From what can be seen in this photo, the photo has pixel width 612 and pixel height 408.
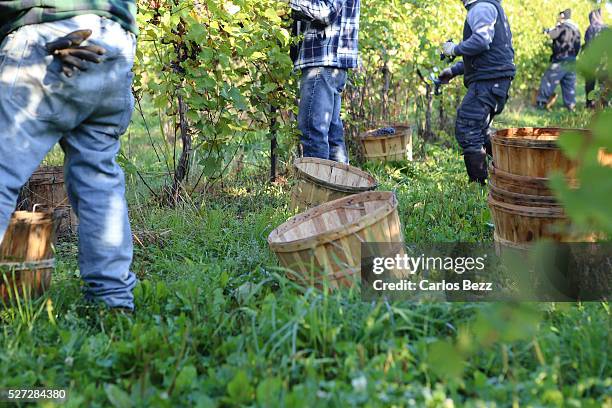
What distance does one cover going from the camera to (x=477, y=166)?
18.9ft

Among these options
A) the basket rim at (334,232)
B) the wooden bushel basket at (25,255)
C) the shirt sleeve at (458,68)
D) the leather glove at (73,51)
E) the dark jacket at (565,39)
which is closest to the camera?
the leather glove at (73,51)

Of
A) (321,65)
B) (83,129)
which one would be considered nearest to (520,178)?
(83,129)

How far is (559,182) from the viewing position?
53.7 inches

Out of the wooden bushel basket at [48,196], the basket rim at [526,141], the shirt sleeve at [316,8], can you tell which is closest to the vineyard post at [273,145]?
the shirt sleeve at [316,8]

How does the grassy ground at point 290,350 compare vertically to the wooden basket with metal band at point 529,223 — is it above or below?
below

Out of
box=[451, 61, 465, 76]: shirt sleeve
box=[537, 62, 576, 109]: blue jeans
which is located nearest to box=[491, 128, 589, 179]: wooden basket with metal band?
box=[451, 61, 465, 76]: shirt sleeve

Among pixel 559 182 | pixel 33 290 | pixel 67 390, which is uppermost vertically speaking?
pixel 559 182

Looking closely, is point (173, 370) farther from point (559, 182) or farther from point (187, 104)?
point (187, 104)

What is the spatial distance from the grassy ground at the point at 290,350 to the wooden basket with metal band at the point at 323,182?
92 centimetres

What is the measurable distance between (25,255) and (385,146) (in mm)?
4369

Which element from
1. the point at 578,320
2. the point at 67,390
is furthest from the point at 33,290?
the point at 578,320

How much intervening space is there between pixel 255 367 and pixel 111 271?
0.84m

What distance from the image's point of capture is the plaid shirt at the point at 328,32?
15.8 ft

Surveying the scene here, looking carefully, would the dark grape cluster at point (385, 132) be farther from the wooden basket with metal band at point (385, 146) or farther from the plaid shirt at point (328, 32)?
the plaid shirt at point (328, 32)
